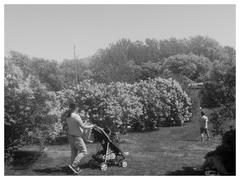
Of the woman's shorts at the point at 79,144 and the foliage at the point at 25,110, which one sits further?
the foliage at the point at 25,110

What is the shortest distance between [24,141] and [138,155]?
3986 millimetres

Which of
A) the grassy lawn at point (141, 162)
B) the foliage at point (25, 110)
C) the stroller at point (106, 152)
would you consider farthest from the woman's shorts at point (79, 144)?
the foliage at point (25, 110)

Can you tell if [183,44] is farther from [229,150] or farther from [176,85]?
[229,150]

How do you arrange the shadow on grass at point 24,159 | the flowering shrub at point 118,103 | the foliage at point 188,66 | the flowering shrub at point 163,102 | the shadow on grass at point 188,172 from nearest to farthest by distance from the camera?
1. the shadow on grass at point 188,172
2. the shadow on grass at point 24,159
3. the flowering shrub at point 118,103
4. the flowering shrub at point 163,102
5. the foliage at point 188,66

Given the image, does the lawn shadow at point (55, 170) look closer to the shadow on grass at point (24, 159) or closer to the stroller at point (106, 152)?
the shadow on grass at point (24, 159)

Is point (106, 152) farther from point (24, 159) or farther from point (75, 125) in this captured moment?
point (24, 159)

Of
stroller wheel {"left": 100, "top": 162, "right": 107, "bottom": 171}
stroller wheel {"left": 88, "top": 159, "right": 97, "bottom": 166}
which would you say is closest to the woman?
stroller wheel {"left": 100, "top": 162, "right": 107, "bottom": 171}

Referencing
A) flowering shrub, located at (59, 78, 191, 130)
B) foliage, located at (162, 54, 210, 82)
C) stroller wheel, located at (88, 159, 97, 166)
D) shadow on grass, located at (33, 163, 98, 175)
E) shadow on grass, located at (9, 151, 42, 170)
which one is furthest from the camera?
foliage, located at (162, 54, 210, 82)

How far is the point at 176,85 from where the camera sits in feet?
82.4

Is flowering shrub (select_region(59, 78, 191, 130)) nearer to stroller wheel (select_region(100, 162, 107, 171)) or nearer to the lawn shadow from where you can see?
the lawn shadow

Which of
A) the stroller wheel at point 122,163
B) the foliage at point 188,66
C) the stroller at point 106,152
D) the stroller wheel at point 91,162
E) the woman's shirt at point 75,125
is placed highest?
the foliage at point 188,66

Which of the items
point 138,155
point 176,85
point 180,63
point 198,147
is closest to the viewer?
point 138,155

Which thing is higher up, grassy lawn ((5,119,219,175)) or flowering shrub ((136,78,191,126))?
flowering shrub ((136,78,191,126))
